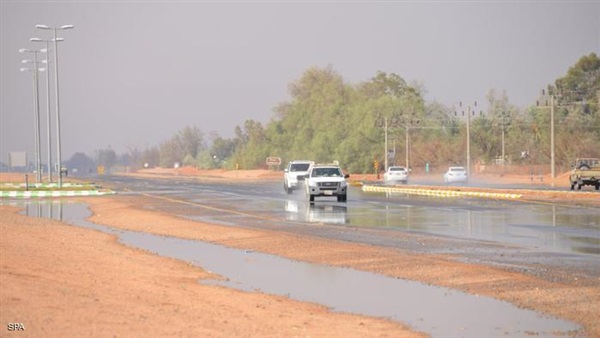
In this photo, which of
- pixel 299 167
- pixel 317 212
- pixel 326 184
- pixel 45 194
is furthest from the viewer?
pixel 299 167

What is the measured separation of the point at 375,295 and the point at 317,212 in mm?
24741

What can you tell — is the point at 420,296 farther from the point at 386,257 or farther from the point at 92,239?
the point at 92,239

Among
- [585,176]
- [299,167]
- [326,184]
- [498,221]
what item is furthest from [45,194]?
[498,221]

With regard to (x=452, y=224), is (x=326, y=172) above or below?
above

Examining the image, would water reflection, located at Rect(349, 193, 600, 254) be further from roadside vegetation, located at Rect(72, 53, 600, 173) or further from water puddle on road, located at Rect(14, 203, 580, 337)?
roadside vegetation, located at Rect(72, 53, 600, 173)

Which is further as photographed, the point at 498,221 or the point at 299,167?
the point at 299,167

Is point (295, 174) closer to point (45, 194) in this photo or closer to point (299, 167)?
point (299, 167)

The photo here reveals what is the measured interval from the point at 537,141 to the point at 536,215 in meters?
77.7

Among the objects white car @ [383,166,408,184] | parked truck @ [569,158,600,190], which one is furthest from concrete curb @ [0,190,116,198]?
white car @ [383,166,408,184]

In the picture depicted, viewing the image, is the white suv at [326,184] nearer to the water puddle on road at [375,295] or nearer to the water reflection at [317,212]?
the water reflection at [317,212]

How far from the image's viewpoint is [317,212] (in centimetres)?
4134

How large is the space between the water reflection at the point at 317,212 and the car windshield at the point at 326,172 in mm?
1596

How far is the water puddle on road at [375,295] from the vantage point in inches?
530

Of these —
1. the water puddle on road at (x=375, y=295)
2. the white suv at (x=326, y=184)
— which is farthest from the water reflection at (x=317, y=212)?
the water puddle on road at (x=375, y=295)
